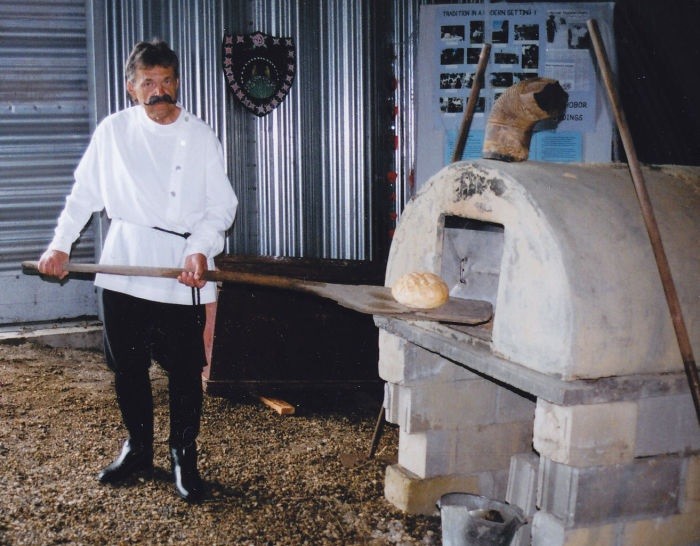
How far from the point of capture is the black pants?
14.0 feet

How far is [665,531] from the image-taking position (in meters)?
3.44

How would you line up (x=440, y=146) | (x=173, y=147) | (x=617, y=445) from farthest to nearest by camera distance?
(x=440, y=146) < (x=173, y=147) < (x=617, y=445)

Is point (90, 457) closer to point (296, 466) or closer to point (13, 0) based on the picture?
point (296, 466)

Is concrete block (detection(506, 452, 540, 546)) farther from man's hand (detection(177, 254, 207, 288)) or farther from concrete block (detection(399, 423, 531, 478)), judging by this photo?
man's hand (detection(177, 254, 207, 288))

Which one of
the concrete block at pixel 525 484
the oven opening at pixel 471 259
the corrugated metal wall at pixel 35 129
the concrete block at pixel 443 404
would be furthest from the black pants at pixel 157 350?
the corrugated metal wall at pixel 35 129

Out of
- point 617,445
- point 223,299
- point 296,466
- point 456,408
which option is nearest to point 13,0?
point 223,299

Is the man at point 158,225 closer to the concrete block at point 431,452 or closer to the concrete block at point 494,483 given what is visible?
the concrete block at point 431,452

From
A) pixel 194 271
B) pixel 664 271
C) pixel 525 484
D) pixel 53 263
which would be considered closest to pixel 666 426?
pixel 664 271

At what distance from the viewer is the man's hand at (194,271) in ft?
13.3

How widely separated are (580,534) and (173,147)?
3.01 metres

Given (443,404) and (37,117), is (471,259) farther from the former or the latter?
(37,117)

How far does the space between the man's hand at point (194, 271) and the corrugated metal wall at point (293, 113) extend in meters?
3.21

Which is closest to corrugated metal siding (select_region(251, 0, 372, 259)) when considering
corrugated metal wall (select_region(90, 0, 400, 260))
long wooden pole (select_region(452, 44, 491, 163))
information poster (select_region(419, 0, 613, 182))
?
corrugated metal wall (select_region(90, 0, 400, 260))

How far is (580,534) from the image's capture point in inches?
127
